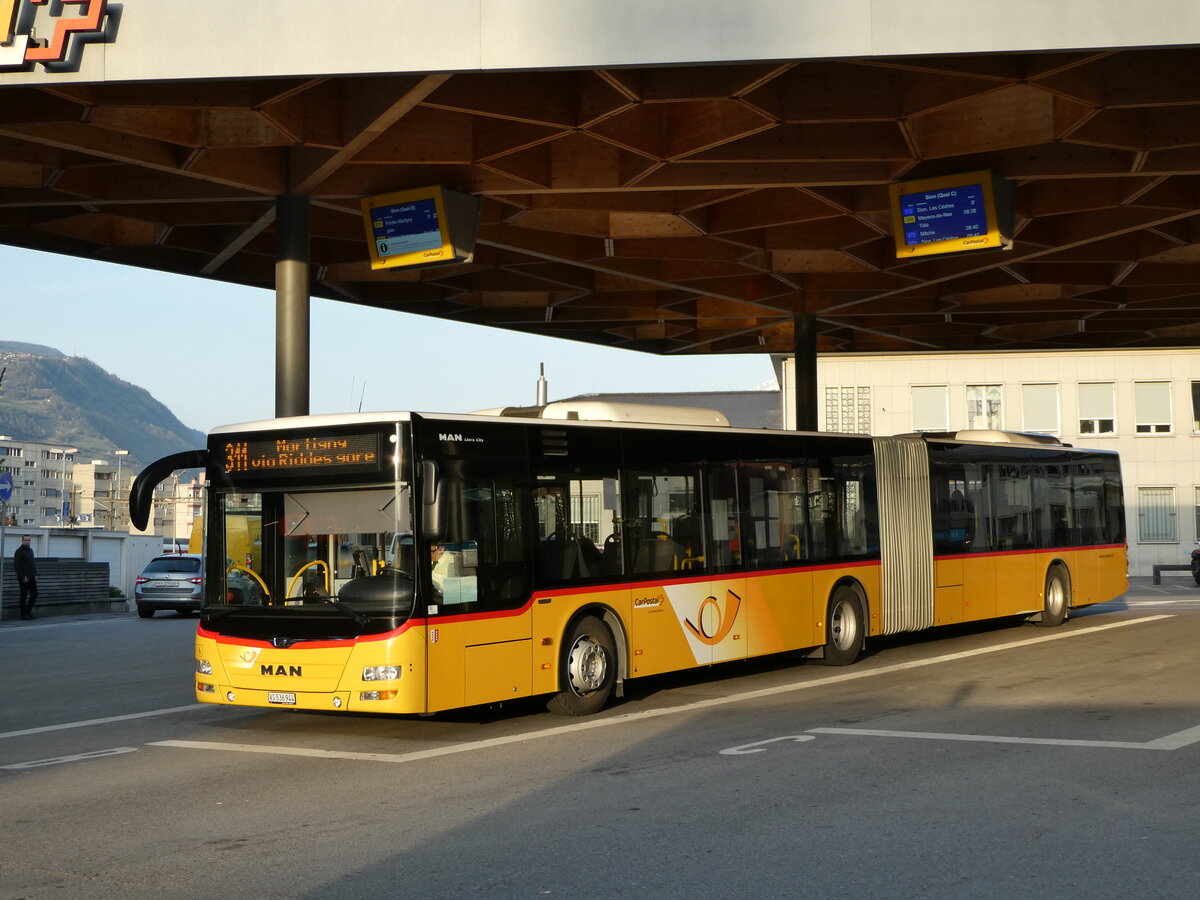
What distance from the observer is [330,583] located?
11.1 meters

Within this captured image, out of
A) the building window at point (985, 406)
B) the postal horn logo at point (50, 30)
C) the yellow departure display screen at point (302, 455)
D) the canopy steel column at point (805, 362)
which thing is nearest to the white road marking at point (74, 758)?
the yellow departure display screen at point (302, 455)

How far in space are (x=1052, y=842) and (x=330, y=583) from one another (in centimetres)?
615

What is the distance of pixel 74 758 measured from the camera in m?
10.7

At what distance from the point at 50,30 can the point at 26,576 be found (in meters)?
19.5

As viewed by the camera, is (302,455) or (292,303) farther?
(292,303)

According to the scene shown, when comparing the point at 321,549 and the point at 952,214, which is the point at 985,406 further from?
the point at 321,549

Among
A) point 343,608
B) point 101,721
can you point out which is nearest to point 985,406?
point 101,721

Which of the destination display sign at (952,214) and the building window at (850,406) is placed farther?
the building window at (850,406)

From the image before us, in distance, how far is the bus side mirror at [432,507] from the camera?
1062cm

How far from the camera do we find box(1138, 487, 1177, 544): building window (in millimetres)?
50688

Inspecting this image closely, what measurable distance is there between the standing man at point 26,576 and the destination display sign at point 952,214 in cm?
2064

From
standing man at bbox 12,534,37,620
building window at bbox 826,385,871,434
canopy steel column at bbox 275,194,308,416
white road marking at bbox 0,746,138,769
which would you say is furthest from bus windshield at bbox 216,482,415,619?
building window at bbox 826,385,871,434

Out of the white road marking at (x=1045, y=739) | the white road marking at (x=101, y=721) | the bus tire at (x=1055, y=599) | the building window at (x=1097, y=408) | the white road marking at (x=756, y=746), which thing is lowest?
the white road marking at (x=101, y=721)

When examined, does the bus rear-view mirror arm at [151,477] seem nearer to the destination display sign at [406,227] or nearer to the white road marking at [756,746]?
the white road marking at [756,746]
